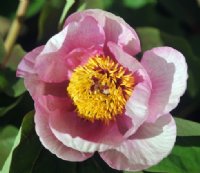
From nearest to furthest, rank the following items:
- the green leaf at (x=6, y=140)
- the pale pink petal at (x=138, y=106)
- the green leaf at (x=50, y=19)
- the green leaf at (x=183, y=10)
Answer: the pale pink petal at (x=138, y=106) < the green leaf at (x=6, y=140) < the green leaf at (x=50, y=19) < the green leaf at (x=183, y=10)

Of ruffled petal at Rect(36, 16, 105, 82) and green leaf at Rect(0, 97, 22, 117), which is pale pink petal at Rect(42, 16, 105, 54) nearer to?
ruffled petal at Rect(36, 16, 105, 82)

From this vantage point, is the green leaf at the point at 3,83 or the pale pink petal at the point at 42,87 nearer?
the pale pink petal at the point at 42,87

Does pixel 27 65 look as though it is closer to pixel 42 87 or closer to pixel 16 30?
pixel 42 87

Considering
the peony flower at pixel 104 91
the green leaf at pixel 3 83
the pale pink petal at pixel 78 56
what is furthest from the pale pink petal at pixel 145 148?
the green leaf at pixel 3 83

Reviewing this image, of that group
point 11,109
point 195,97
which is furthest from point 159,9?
point 11,109

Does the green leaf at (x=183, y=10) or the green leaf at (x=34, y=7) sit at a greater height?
the green leaf at (x=34, y=7)

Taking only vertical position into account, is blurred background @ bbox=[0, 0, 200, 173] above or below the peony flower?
below

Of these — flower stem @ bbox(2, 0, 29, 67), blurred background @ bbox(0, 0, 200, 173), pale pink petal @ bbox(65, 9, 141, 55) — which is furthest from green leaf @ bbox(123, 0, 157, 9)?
pale pink petal @ bbox(65, 9, 141, 55)

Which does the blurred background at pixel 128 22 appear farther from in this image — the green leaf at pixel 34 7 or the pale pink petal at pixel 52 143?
the pale pink petal at pixel 52 143
